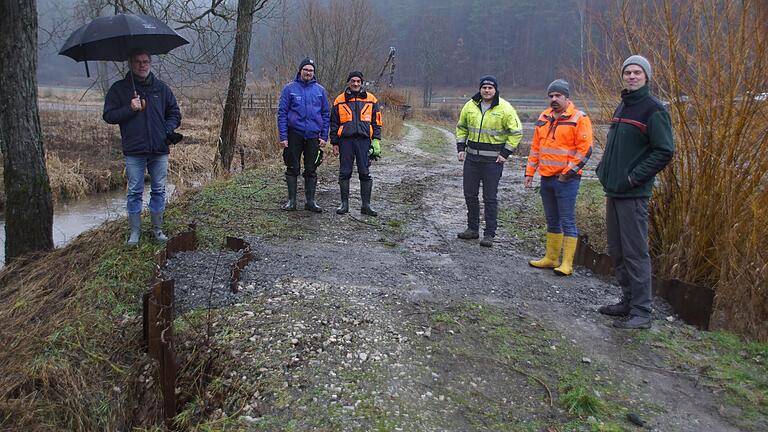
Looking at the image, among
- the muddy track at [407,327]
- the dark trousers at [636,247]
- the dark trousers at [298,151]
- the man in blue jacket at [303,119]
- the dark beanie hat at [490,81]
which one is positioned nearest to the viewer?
the muddy track at [407,327]

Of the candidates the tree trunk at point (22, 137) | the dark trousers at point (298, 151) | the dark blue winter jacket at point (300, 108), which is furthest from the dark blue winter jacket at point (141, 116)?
the dark trousers at point (298, 151)

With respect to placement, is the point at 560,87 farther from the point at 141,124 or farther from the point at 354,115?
the point at 141,124

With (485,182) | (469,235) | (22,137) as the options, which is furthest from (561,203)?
(22,137)

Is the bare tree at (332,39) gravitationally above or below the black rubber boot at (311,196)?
above

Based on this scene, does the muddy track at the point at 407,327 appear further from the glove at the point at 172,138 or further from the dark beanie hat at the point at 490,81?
the dark beanie hat at the point at 490,81

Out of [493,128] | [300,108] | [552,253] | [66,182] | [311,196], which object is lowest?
[66,182]

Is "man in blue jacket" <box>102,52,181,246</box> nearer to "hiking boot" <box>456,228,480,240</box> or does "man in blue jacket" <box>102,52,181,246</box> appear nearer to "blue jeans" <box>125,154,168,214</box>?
"blue jeans" <box>125,154,168,214</box>

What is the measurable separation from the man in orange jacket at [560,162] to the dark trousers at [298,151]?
2708 mm

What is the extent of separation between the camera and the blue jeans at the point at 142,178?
5.36m

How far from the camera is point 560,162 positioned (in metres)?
5.23

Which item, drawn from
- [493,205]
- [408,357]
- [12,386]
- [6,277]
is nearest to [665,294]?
[493,205]

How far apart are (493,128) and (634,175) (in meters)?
2.16

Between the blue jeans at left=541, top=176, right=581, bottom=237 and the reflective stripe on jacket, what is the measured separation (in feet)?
2.41

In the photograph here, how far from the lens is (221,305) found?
4355 mm
